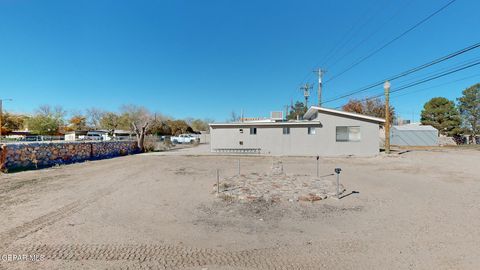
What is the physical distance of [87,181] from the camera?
8.12 metres

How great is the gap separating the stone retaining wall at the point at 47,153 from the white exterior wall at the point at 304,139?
29.6 feet

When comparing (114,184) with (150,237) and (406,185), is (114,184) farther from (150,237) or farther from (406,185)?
(406,185)

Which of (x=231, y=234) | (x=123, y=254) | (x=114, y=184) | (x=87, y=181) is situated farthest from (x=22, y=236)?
(x=87, y=181)

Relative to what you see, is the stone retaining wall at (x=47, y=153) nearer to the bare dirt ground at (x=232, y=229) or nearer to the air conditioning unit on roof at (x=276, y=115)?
the bare dirt ground at (x=232, y=229)

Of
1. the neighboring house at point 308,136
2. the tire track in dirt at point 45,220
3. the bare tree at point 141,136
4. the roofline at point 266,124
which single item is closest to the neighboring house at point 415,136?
the neighboring house at point 308,136

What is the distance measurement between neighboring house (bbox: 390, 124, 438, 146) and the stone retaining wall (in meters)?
40.0

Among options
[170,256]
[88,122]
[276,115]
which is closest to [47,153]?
[170,256]

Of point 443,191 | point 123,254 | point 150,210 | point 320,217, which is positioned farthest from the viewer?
point 443,191

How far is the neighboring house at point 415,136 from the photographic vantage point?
33.5 m

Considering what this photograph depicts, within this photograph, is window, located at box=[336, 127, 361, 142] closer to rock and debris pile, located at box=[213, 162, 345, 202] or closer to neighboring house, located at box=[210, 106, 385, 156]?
neighboring house, located at box=[210, 106, 385, 156]

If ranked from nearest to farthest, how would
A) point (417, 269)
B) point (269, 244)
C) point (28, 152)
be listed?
point (417, 269), point (269, 244), point (28, 152)

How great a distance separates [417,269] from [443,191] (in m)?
5.79

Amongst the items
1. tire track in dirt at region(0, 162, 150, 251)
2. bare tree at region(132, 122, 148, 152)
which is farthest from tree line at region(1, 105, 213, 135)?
tire track in dirt at region(0, 162, 150, 251)

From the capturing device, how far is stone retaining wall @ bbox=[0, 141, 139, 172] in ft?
33.8
